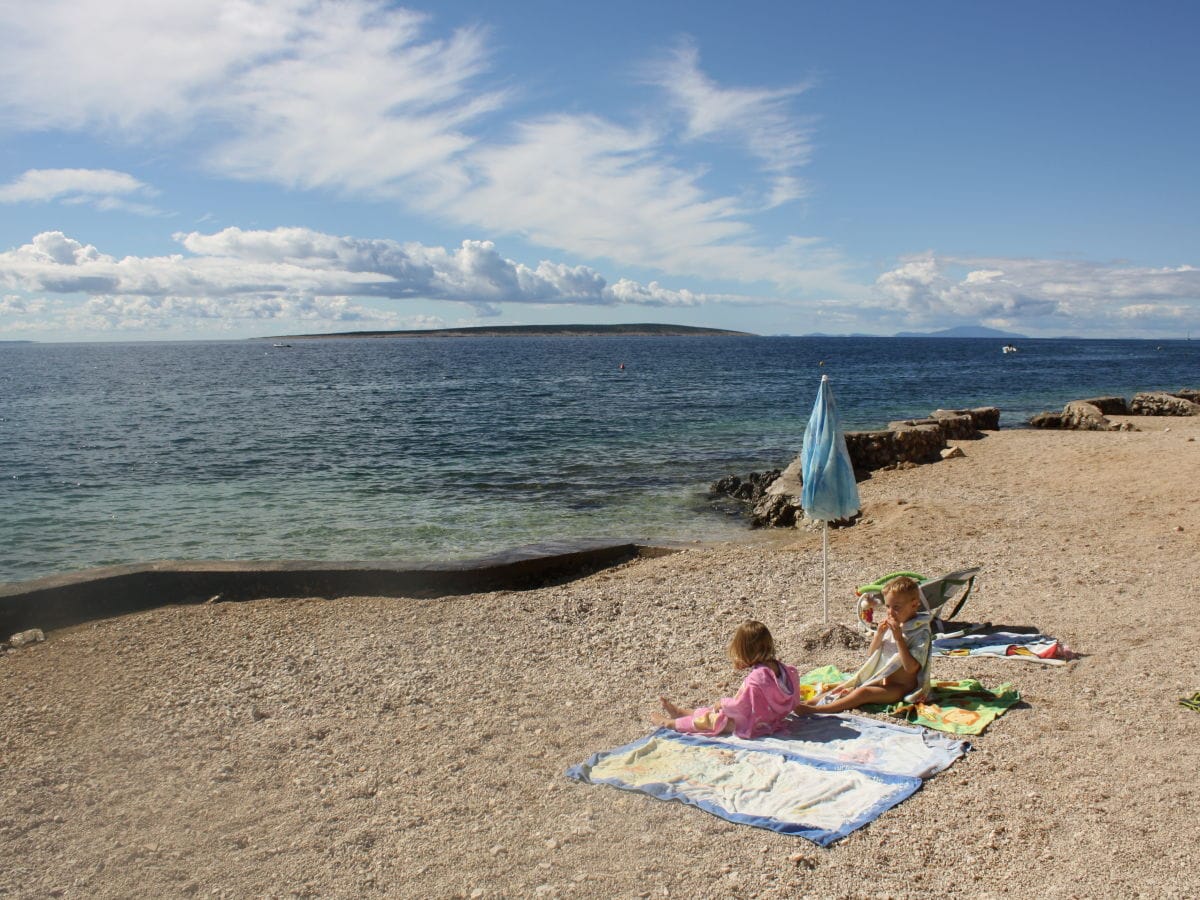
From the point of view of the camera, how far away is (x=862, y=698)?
6.14 metres

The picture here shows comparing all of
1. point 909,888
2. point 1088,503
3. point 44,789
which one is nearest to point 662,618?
point 909,888

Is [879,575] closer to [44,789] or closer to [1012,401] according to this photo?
[44,789]

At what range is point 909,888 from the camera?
4.04 m

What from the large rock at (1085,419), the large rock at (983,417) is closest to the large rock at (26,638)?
the large rock at (983,417)

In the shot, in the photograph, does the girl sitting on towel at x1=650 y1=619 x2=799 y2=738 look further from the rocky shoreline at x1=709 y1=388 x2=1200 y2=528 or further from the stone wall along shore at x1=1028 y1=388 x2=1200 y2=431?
the stone wall along shore at x1=1028 y1=388 x2=1200 y2=431

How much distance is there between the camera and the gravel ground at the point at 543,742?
4.32 metres

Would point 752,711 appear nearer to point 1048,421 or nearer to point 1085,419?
point 1085,419

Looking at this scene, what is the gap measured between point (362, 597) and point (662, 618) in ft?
12.0

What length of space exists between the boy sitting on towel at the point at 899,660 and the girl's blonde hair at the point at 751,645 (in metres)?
0.58

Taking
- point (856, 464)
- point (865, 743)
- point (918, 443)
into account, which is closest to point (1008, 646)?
point (865, 743)

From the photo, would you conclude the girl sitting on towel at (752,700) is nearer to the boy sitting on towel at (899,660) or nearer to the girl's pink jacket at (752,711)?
the girl's pink jacket at (752,711)

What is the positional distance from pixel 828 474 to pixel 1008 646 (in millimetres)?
2112

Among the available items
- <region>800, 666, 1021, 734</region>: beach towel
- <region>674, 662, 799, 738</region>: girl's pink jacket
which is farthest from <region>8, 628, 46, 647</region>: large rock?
<region>800, 666, 1021, 734</region>: beach towel

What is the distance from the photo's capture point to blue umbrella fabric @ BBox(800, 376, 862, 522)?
7852 millimetres
